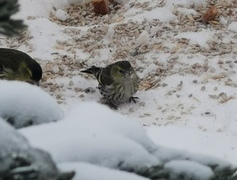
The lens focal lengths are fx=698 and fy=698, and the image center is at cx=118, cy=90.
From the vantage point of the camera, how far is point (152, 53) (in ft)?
17.7

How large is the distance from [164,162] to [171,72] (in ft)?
12.7

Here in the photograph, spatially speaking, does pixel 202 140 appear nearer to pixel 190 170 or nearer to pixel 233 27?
pixel 233 27

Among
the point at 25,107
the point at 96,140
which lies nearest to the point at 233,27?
the point at 25,107

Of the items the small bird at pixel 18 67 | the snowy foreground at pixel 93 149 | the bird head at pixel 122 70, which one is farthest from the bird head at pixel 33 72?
the snowy foreground at pixel 93 149

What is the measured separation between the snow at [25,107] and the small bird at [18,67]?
3.61 m

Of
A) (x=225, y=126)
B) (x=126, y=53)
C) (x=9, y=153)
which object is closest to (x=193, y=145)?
(x=225, y=126)

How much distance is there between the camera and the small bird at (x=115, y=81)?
5.01 m

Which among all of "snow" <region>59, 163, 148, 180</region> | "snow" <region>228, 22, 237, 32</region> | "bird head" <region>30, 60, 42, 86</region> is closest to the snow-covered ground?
"snow" <region>228, 22, 237, 32</region>

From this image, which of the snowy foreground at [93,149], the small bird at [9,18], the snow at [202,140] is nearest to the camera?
the small bird at [9,18]

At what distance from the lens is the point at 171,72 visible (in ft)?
17.1

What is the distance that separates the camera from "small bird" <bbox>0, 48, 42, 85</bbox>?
5051 millimetres

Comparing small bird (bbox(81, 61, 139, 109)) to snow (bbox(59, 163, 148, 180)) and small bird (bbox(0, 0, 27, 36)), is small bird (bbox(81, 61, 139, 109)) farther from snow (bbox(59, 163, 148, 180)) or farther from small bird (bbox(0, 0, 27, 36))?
small bird (bbox(0, 0, 27, 36))

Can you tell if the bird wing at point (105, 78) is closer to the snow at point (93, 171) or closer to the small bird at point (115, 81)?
the small bird at point (115, 81)

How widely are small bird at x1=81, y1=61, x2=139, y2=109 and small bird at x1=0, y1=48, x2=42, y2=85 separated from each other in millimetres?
377
